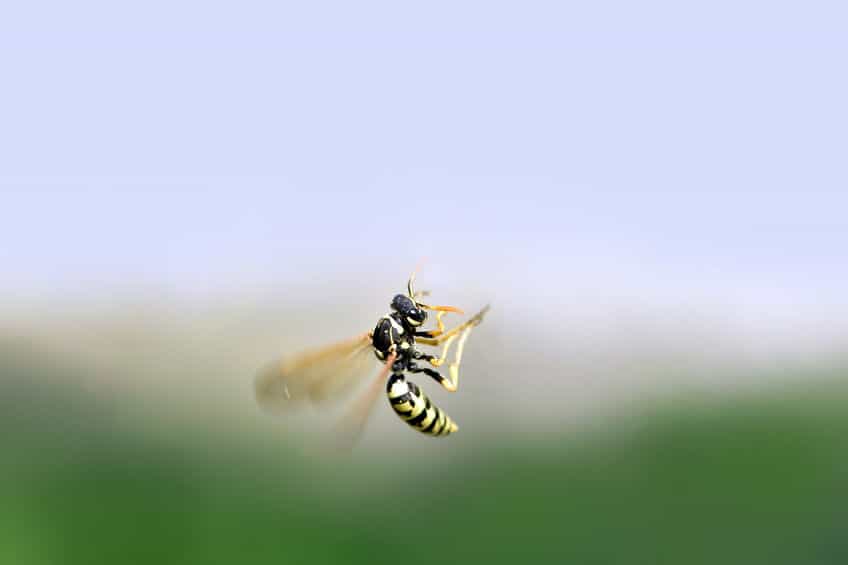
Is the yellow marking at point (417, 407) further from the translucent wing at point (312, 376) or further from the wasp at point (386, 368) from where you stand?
the translucent wing at point (312, 376)

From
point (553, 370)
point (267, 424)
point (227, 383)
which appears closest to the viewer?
point (267, 424)

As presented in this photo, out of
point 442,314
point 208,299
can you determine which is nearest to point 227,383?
point 208,299

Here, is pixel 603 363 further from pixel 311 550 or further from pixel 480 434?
pixel 311 550

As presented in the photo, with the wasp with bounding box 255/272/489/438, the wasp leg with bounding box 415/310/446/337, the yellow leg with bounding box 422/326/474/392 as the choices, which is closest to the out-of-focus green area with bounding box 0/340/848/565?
the wasp with bounding box 255/272/489/438

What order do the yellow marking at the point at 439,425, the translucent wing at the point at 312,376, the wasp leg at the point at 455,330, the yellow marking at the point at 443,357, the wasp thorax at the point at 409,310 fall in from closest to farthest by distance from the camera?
the translucent wing at the point at 312,376 < the wasp leg at the point at 455,330 < the yellow marking at the point at 443,357 < the wasp thorax at the point at 409,310 < the yellow marking at the point at 439,425

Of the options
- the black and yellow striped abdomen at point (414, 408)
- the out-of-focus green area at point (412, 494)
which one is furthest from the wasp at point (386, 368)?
the out-of-focus green area at point (412, 494)

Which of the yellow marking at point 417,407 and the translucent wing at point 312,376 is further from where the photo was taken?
the yellow marking at point 417,407

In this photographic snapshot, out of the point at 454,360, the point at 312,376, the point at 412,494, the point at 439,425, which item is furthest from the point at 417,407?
the point at 412,494
